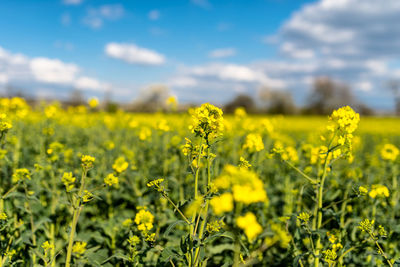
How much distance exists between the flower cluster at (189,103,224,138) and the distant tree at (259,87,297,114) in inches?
1795

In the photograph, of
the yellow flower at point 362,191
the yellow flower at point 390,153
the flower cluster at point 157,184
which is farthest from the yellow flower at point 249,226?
the yellow flower at point 390,153

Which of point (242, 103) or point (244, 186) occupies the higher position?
point (242, 103)

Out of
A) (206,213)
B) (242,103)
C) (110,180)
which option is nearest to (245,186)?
(206,213)

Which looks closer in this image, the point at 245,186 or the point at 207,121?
Result: the point at 245,186

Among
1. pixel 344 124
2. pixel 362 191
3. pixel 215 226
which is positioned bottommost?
pixel 215 226

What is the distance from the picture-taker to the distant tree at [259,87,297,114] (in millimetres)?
47222

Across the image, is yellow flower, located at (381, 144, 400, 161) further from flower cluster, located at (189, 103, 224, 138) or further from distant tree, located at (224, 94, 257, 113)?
distant tree, located at (224, 94, 257, 113)

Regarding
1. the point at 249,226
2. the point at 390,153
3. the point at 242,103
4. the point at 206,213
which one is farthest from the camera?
the point at 242,103

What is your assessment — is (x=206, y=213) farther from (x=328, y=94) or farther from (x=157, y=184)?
(x=328, y=94)

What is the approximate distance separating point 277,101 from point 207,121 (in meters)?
49.8

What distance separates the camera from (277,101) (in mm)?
49719

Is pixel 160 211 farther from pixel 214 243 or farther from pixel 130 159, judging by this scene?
pixel 130 159

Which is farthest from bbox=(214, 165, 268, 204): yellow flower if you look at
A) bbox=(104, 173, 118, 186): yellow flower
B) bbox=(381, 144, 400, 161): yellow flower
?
bbox=(381, 144, 400, 161): yellow flower

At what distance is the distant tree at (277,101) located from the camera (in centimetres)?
4722
